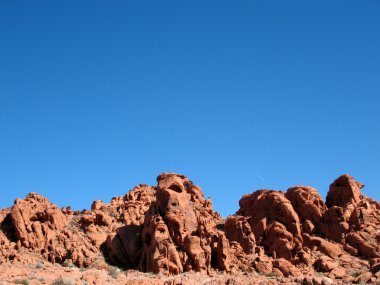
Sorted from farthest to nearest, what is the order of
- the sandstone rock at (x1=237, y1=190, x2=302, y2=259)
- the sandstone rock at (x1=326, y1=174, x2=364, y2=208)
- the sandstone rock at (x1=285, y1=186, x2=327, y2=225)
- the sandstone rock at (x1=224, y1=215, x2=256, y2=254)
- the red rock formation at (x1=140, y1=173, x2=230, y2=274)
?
the sandstone rock at (x1=326, y1=174, x2=364, y2=208) → the sandstone rock at (x1=285, y1=186, x2=327, y2=225) → the sandstone rock at (x1=237, y1=190, x2=302, y2=259) → the sandstone rock at (x1=224, y1=215, x2=256, y2=254) → the red rock formation at (x1=140, y1=173, x2=230, y2=274)

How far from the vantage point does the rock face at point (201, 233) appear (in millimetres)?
58188

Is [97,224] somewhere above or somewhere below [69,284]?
above

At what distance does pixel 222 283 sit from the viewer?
51125mm

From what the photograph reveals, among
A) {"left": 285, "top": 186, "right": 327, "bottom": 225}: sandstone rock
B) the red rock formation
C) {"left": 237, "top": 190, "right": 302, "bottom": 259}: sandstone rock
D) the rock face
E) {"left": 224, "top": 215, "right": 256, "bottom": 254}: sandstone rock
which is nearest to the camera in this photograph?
the red rock formation

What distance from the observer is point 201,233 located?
201 ft

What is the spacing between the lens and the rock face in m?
58.2

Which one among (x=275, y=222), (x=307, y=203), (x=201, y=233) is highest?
(x=307, y=203)

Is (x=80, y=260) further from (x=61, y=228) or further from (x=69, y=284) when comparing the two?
(x=69, y=284)

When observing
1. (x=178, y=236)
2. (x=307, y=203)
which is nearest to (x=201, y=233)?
(x=178, y=236)

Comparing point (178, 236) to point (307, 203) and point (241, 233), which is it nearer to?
point (241, 233)

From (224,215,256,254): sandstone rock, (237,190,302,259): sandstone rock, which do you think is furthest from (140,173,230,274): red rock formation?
(237,190,302,259): sandstone rock

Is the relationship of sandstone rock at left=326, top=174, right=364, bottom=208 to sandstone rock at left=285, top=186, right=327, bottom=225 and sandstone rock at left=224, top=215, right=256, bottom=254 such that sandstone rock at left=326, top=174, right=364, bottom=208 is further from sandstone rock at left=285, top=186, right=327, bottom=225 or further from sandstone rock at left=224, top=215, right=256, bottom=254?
sandstone rock at left=224, top=215, right=256, bottom=254

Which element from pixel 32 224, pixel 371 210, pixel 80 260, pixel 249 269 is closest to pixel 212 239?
pixel 249 269

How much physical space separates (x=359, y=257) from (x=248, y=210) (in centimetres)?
1784
